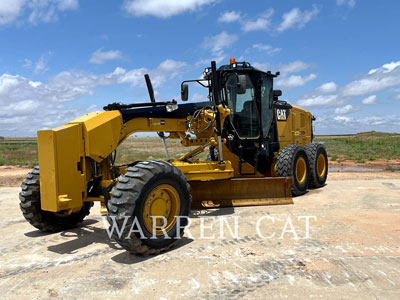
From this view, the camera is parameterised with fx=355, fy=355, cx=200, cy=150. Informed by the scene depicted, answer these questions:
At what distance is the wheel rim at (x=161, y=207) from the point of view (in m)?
4.81

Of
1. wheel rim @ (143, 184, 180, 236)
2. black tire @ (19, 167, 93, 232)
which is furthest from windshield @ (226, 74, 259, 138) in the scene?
black tire @ (19, 167, 93, 232)

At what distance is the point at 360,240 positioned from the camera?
5.11 metres

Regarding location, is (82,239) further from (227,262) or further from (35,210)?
(227,262)

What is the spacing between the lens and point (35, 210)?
5684 millimetres

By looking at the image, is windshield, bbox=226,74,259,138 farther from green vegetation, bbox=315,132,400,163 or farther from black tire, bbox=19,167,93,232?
green vegetation, bbox=315,132,400,163

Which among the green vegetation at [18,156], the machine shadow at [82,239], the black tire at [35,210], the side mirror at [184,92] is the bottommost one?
the machine shadow at [82,239]

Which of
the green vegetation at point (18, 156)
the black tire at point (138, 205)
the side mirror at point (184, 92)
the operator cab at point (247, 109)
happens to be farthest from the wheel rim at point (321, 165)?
the green vegetation at point (18, 156)

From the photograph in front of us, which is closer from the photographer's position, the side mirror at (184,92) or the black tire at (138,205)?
the black tire at (138,205)

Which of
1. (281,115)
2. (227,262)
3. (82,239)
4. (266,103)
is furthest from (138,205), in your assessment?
(281,115)

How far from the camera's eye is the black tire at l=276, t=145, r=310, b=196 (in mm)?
8328

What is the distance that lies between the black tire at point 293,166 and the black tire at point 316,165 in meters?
0.83

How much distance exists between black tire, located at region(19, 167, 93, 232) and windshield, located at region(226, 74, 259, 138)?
4.31 metres

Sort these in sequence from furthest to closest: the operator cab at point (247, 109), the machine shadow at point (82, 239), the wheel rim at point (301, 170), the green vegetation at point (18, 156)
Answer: the green vegetation at point (18, 156) → the wheel rim at point (301, 170) → the operator cab at point (247, 109) → the machine shadow at point (82, 239)

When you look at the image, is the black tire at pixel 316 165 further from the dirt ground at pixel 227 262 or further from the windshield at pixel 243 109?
the dirt ground at pixel 227 262
